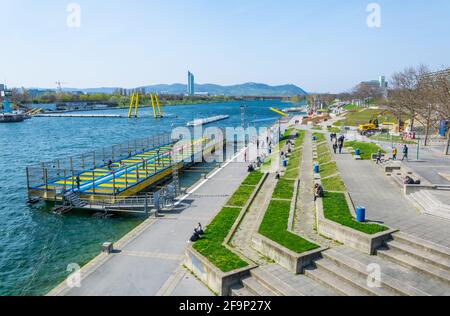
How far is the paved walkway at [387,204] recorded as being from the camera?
50.8 feet

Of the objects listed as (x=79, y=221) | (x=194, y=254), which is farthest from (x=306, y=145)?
(x=194, y=254)

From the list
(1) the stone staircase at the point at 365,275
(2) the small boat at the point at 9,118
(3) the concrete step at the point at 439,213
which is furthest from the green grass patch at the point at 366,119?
(2) the small boat at the point at 9,118

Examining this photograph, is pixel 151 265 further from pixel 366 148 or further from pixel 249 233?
pixel 366 148

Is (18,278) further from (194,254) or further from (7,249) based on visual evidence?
(194,254)

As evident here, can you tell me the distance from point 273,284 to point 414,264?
5186mm

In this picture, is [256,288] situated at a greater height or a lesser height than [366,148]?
lesser

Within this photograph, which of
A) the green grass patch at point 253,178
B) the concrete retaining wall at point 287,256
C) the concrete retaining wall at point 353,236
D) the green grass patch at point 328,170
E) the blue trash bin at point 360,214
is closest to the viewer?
the concrete retaining wall at point 287,256

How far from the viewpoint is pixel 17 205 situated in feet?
94.4

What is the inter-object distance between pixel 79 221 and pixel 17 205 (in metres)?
8.18

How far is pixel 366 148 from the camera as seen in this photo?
119ft

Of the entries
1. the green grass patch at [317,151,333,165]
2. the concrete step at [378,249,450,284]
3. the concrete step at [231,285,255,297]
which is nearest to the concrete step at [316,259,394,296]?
the concrete step at [378,249,450,284]

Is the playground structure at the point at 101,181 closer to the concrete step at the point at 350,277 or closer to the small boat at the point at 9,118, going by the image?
the concrete step at the point at 350,277

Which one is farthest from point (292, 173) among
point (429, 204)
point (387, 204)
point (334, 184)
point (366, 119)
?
point (366, 119)

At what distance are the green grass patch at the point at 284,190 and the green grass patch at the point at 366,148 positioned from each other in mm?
9514
